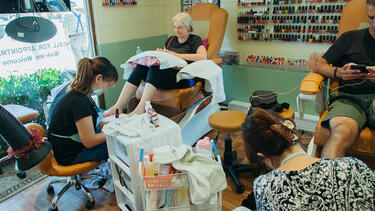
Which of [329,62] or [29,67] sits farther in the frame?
[29,67]

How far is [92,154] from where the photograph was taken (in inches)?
68.4

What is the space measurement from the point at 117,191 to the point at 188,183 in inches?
29.7

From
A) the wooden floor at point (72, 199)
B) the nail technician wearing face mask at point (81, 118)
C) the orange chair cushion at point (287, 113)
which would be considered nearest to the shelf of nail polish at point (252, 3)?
the orange chair cushion at point (287, 113)

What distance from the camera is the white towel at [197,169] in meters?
1.21

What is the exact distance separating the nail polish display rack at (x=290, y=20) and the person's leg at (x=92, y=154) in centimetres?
210

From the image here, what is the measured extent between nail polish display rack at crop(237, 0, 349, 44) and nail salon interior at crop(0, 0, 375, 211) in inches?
0.4

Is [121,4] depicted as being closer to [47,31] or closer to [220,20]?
[47,31]

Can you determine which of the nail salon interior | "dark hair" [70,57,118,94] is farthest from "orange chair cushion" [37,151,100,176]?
"dark hair" [70,57,118,94]

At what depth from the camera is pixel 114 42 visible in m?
3.09

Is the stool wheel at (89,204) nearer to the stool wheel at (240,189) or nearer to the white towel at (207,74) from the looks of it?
the stool wheel at (240,189)

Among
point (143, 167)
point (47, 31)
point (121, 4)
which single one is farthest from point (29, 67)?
point (143, 167)

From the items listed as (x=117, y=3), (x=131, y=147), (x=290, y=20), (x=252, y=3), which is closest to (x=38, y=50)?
(x=117, y=3)

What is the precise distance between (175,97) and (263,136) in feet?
4.52

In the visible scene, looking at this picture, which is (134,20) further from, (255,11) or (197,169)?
(197,169)
